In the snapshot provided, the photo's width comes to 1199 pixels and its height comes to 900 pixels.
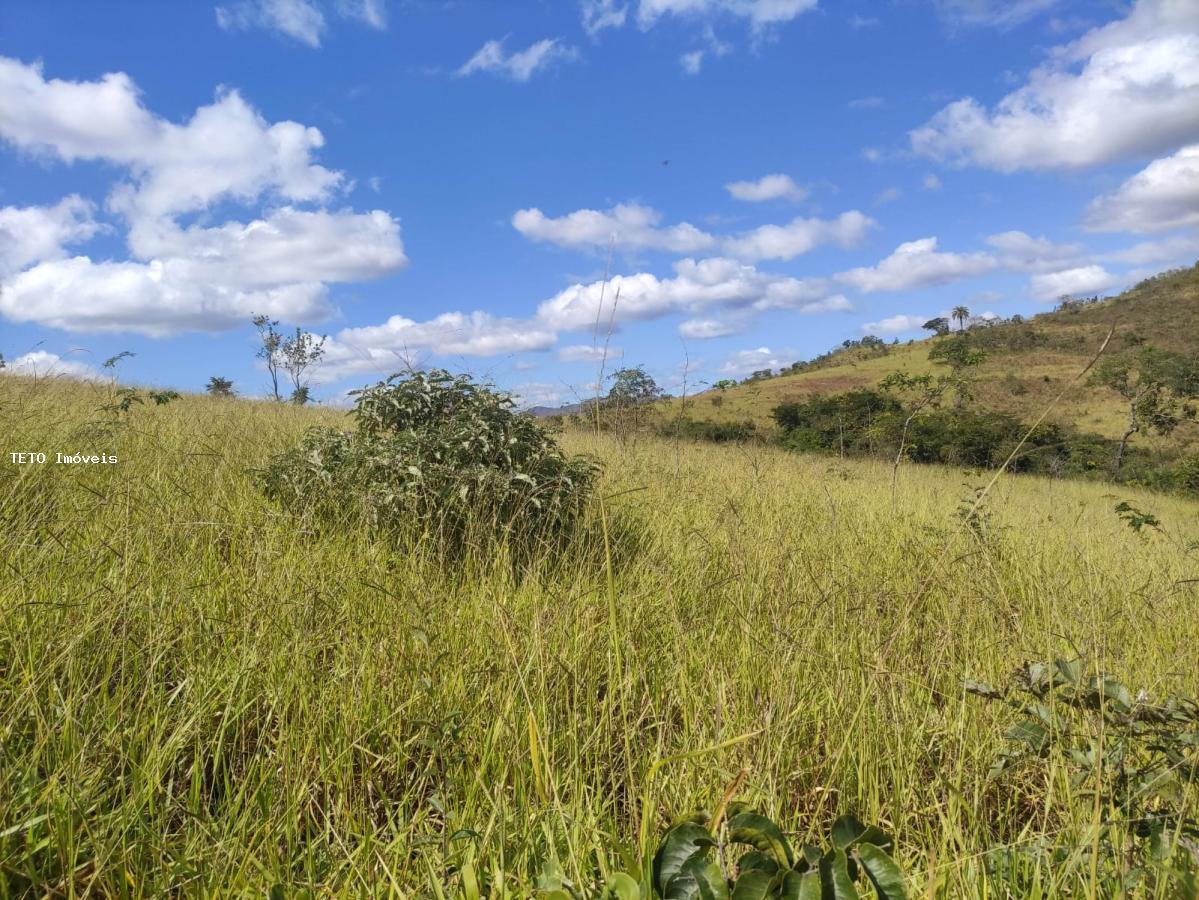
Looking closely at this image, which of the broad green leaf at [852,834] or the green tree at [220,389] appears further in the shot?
the green tree at [220,389]

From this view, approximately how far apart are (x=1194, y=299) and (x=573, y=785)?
181ft

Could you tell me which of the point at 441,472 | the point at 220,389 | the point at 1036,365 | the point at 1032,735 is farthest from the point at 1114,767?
the point at 1036,365

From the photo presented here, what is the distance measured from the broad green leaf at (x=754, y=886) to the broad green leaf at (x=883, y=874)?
0.14 meters

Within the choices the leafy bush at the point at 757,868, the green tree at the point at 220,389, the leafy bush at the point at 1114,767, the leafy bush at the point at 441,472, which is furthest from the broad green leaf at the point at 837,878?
the green tree at the point at 220,389

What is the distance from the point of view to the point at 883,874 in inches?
39.1

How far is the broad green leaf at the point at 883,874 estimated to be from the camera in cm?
98

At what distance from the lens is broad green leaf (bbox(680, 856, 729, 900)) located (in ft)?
3.27

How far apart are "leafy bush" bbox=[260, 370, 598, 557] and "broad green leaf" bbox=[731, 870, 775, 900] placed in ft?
7.52

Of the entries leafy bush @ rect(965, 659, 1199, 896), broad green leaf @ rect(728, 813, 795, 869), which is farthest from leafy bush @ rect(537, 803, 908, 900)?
leafy bush @ rect(965, 659, 1199, 896)

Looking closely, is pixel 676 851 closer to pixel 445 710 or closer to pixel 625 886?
pixel 625 886

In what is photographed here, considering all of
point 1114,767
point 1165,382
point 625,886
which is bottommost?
point 1114,767

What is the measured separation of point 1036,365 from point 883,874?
43.9 m

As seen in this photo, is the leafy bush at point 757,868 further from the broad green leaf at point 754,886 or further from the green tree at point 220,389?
the green tree at point 220,389

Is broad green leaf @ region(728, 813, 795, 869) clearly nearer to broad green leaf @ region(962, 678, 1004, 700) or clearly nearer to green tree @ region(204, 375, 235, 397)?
broad green leaf @ region(962, 678, 1004, 700)
